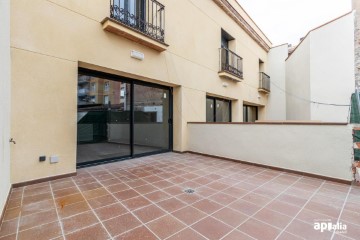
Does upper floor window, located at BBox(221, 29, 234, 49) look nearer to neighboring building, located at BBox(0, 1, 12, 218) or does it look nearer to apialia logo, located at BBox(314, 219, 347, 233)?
neighboring building, located at BBox(0, 1, 12, 218)

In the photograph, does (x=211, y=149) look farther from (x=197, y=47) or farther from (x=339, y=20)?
(x=339, y=20)

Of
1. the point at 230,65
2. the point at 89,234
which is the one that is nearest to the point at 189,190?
the point at 89,234

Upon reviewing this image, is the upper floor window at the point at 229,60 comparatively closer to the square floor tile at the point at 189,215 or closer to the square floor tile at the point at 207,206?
the square floor tile at the point at 207,206

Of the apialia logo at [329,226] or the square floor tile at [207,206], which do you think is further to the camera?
the square floor tile at [207,206]

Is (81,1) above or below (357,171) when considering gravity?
above

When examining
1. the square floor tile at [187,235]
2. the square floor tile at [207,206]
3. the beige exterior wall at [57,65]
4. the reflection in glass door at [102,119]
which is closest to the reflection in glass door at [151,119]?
Result: the reflection in glass door at [102,119]

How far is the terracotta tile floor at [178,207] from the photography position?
5.39 ft

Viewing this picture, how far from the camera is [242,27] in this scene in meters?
8.50

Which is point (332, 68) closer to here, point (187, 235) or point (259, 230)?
point (259, 230)

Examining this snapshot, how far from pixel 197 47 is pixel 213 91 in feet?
5.50

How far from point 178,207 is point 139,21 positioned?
4143 millimetres

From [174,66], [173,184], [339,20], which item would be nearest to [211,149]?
[173,184]

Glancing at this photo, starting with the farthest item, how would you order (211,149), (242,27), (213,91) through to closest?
1. (242,27)
2. (213,91)
3. (211,149)

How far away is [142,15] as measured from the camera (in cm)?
448
